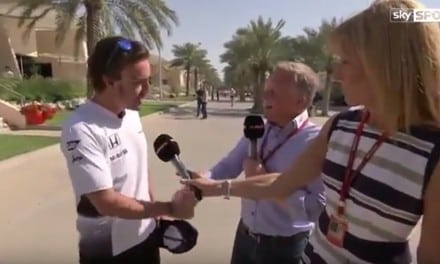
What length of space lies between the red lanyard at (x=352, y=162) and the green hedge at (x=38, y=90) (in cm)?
2436

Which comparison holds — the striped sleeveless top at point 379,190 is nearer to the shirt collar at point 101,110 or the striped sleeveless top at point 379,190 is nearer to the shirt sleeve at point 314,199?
the shirt sleeve at point 314,199

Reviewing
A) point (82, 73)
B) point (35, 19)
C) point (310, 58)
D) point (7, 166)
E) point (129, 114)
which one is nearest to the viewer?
point (129, 114)

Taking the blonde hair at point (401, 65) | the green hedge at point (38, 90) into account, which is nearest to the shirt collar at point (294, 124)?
the blonde hair at point (401, 65)

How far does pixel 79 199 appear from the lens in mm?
2332

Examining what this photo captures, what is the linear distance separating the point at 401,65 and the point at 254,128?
123 cm

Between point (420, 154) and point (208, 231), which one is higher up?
point (420, 154)

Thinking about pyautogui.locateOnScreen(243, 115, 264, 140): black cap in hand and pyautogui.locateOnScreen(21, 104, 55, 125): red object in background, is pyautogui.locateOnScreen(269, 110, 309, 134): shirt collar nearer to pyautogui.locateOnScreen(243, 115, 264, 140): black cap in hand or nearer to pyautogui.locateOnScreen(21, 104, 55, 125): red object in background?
pyautogui.locateOnScreen(243, 115, 264, 140): black cap in hand

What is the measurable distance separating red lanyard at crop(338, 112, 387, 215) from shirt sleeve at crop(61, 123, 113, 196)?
93 cm

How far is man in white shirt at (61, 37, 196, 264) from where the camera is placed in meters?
2.20

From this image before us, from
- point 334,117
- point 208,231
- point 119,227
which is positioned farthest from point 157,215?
point 208,231

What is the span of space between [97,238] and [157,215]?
0.96 feet

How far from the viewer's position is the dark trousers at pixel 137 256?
2449 millimetres

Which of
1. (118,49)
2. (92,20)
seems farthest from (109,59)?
(92,20)

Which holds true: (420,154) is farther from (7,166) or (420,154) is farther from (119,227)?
(7,166)
